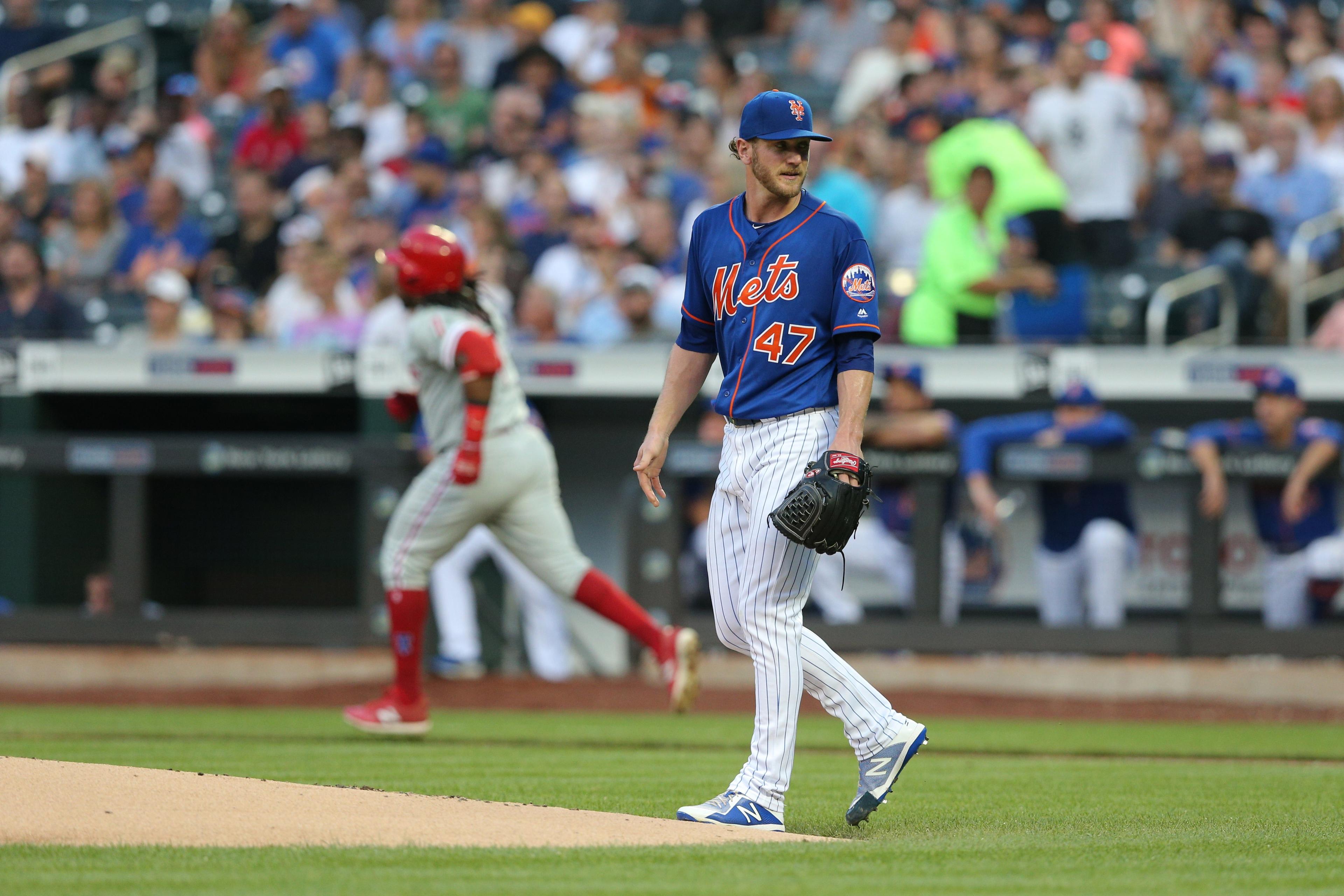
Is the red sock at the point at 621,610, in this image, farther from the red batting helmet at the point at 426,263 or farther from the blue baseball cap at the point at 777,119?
the blue baseball cap at the point at 777,119

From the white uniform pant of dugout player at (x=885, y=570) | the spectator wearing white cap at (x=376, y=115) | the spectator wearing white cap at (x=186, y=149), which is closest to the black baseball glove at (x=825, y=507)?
the white uniform pant of dugout player at (x=885, y=570)

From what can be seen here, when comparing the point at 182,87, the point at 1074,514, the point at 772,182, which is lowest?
the point at 1074,514

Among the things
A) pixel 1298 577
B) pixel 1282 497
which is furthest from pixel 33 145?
pixel 1298 577

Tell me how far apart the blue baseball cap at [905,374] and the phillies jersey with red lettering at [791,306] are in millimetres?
5159

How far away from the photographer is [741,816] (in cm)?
447

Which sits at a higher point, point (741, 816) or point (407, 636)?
point (407, 636)

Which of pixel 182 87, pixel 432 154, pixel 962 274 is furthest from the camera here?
pixel 182 87

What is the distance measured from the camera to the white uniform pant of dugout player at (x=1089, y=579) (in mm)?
9633

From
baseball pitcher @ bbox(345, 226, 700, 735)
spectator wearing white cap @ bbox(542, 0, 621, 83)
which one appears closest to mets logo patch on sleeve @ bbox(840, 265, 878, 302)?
baseball pitcher @ bbox(345, 226, 700, 735)

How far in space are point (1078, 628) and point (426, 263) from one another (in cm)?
441

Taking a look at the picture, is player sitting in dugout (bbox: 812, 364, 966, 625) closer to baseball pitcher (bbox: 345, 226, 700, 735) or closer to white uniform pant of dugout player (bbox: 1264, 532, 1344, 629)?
white uniform pant of dugout player (bbox: 1264, 532, 1344, 629)

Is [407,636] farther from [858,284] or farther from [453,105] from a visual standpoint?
[453,105]

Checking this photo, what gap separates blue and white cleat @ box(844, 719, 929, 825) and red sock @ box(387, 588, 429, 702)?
292 cm

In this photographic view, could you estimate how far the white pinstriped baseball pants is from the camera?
4488mm
